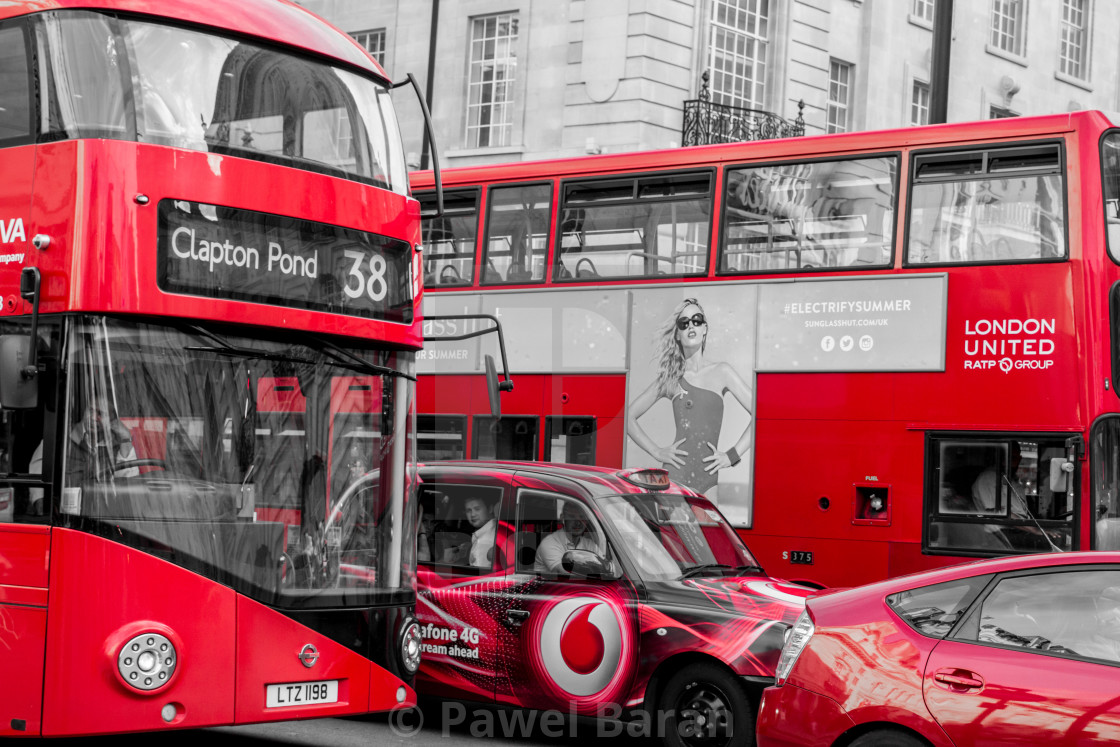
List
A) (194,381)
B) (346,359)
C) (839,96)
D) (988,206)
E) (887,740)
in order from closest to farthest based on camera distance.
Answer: (887,740) < (194,381) < (346,359) < (988,206) < (839,96)

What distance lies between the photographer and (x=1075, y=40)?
31.9 metres

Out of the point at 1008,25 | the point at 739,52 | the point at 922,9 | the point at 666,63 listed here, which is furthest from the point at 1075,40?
the point at 666,63

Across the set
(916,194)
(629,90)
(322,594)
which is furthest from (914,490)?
(629,90)

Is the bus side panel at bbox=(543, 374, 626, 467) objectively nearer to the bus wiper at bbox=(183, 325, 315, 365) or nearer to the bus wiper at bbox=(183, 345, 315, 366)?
the bus wiper at bbox=(183, 345, 315, 366)

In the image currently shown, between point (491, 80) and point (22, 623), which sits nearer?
point (22, 623)

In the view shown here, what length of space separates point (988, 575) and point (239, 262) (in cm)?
419

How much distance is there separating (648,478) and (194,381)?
367cm

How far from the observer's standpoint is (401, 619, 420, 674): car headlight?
8.04 meters

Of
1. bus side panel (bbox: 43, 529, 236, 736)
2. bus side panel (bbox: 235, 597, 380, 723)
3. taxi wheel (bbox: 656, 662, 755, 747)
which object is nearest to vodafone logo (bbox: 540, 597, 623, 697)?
taxi wheel (bbox: 656, 662, 755, 747)

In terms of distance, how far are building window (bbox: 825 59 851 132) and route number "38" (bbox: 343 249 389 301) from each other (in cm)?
2077

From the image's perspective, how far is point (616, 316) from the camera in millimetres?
13336

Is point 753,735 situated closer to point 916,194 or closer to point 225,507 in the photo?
point 225,507

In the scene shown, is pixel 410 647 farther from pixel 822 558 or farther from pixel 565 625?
pixel 822 558

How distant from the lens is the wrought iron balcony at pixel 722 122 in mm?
24219
